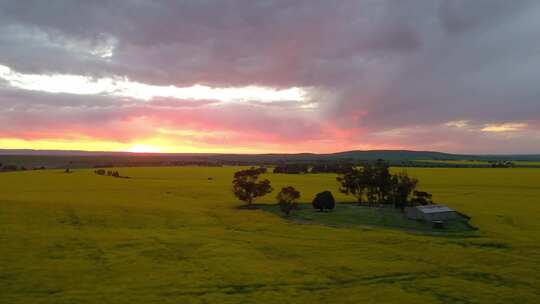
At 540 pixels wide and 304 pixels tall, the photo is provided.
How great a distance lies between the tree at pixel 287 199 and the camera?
56656 mm

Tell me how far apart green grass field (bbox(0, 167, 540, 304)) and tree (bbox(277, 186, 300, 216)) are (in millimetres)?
3241

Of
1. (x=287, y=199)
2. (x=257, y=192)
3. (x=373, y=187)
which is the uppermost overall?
(x=373, y=187)

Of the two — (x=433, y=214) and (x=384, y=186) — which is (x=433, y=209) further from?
(x=384, y=186)

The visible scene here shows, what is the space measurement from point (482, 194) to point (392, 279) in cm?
6269

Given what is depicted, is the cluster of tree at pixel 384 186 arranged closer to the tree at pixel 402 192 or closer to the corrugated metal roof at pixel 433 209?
the tree at pixel 402 192

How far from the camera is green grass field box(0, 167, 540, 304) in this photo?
22812 millimetres

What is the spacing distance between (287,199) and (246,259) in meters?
28.4

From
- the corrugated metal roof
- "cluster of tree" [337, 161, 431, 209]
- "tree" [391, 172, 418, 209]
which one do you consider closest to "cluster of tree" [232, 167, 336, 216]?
"cluster of tree" [337, 161, 431, 209]

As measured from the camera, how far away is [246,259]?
30.5 metres

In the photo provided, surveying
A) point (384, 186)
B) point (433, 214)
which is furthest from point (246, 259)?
point (384, 186)

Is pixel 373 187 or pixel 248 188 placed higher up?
pixel 373 187

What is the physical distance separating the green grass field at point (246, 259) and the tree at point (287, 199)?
10.6 ft

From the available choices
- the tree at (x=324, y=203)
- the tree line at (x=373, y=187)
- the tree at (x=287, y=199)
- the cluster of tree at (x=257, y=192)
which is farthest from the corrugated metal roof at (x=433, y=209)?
the tree at (x=287, y=199)

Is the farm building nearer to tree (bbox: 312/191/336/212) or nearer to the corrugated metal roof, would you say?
the corrugated metal roof
